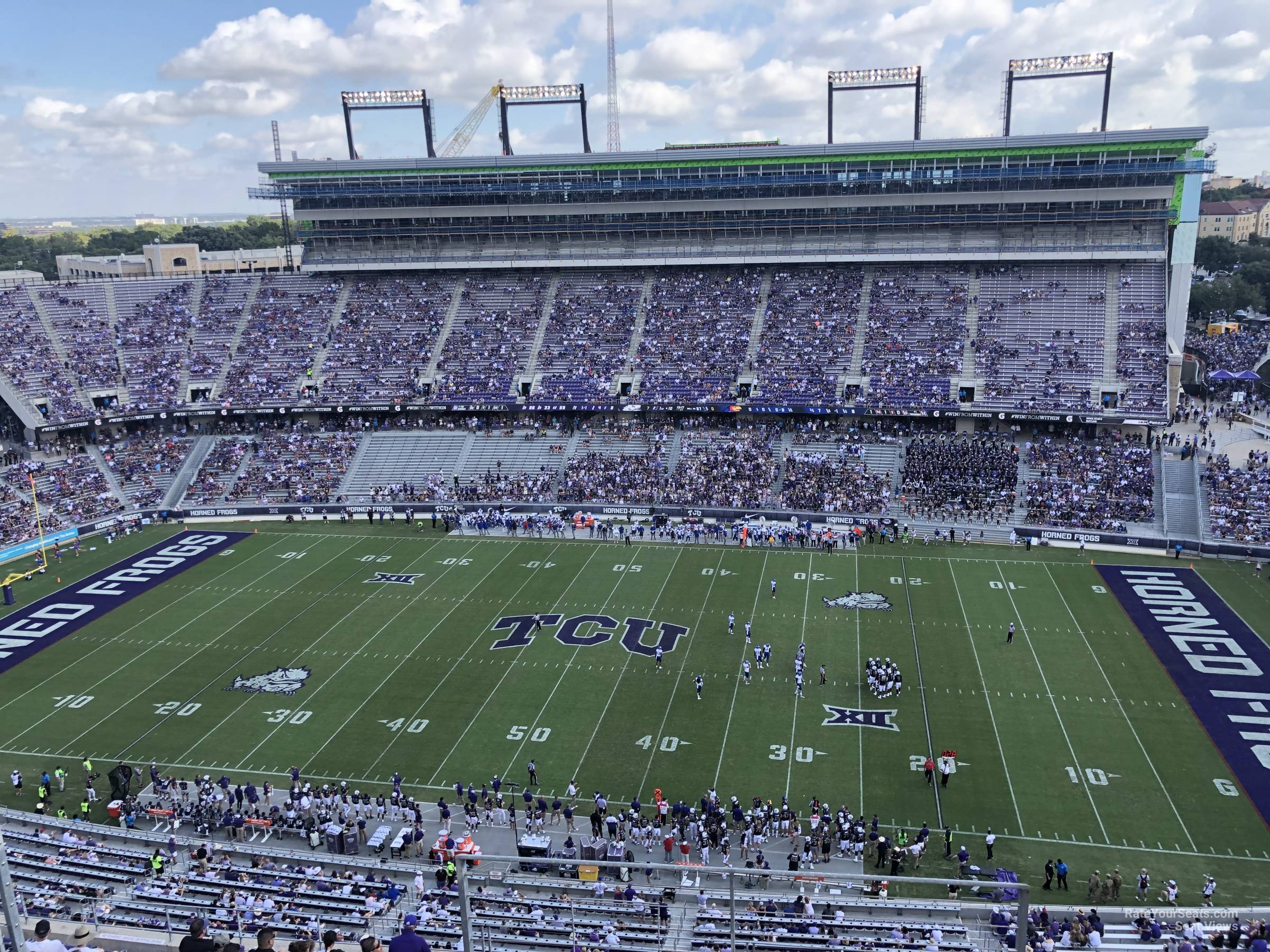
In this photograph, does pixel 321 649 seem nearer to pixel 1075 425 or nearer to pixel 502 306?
pixel 502 306

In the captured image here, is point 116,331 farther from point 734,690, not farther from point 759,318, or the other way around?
point 734,690

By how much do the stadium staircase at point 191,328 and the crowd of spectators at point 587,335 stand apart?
69.9 feet

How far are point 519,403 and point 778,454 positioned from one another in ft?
49.6

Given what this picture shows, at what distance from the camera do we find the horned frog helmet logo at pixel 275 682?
2855 cm

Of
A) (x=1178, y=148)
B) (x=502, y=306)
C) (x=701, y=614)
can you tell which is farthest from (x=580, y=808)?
(x=1178, y=148)

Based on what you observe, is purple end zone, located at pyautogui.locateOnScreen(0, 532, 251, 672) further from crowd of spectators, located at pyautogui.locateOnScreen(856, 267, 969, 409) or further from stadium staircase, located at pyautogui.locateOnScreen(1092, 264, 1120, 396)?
stadium staircase, located at pyautogui.locateOnScreen(1092, 264, 1120, 396)

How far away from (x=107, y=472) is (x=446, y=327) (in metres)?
20.8

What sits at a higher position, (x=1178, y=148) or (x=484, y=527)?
(x=1178, y=148)

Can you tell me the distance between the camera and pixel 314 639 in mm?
32031

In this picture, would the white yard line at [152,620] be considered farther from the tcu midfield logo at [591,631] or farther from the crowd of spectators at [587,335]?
the crowd of spectators at [587,335]

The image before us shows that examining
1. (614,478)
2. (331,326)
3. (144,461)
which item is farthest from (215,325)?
(614,478)

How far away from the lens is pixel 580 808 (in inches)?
877

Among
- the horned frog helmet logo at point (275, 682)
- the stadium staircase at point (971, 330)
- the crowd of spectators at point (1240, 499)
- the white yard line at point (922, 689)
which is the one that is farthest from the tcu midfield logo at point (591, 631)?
the stadium staircase at point (971, 330)

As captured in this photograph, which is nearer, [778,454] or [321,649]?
[321,649]
